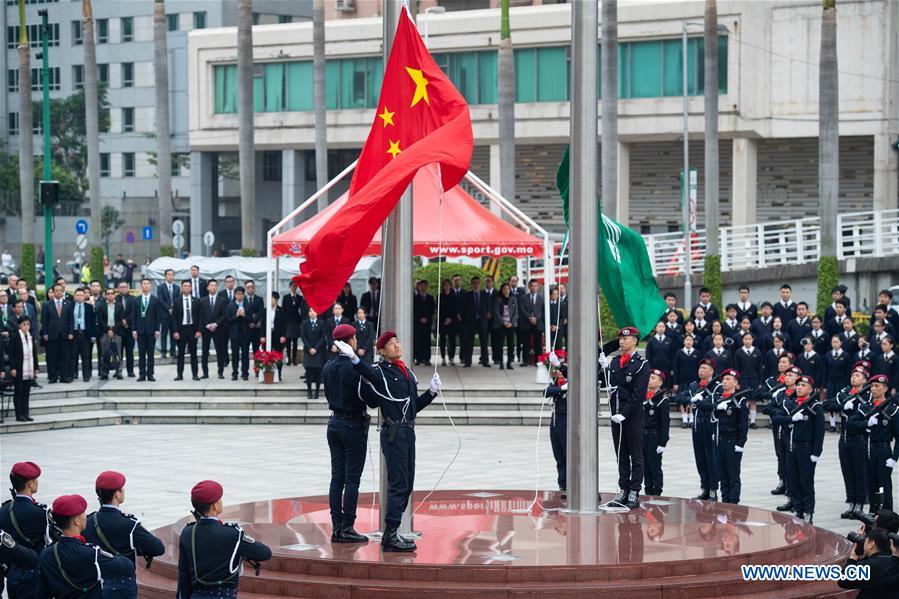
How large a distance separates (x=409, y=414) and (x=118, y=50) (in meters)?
66.3

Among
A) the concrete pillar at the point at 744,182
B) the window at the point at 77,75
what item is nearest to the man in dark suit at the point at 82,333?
the concrete pillar at the point at 744,182

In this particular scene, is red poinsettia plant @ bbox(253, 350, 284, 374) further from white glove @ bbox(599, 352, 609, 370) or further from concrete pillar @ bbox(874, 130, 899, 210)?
concrete pillar @ bbox(874, 130, 899, 210)

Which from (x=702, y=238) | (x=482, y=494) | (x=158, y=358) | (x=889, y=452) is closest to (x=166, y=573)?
(x=482, y=494)

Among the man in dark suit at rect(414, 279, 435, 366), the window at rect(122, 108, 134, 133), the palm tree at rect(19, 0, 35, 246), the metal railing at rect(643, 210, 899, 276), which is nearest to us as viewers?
the man in dark suit at rect(414, 279, 435, 366)

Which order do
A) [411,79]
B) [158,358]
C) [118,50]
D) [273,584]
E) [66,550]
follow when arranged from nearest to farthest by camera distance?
[66,550] → [273,584] → [411,79] → [158,358] → [118,50]

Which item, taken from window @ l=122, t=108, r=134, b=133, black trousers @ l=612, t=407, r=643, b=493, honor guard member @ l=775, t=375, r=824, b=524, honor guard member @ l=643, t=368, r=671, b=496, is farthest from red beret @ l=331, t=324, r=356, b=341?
window @ l=122, t=108, r=134, b=133

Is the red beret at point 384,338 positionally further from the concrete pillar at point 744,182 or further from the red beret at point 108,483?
the concrete pillar at point 744,182

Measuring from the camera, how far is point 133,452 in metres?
20.5

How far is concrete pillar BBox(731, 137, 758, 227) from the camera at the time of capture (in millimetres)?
45688

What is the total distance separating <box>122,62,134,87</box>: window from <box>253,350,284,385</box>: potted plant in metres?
52.8

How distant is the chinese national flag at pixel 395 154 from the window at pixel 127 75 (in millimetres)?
64434

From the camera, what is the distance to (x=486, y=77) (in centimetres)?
4931

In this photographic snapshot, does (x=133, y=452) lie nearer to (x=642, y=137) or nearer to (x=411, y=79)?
(x=411, y=79)

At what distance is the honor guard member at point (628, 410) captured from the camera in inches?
573
